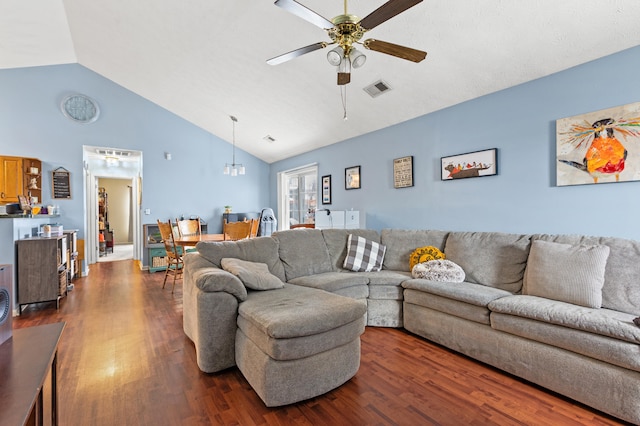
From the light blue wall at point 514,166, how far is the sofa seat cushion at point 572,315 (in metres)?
0.93

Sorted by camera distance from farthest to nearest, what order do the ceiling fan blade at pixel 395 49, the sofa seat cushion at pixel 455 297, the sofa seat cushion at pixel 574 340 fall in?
the sofa seat cushion at pixel 455 297
the ceiling fan blade at pixel 395 49
the sofa seat cushion at pixel 574 340

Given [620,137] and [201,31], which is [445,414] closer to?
[620,137]

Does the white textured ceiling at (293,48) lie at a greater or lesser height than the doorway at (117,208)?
greater

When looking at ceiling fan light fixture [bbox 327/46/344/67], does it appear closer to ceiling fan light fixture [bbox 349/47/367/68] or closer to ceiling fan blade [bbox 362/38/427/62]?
ceiling fan light fixture [bbox 349/47/367/68]

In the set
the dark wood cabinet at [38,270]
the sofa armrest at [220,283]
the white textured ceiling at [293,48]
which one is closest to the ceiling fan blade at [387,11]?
the white textured ceiling at [293,48]

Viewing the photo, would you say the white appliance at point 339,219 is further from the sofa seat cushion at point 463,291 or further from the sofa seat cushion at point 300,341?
the sofa seat cushion at point 300,341

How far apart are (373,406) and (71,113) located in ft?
22.2

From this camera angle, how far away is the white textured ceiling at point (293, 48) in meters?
2.39

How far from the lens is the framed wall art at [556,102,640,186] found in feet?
7.72

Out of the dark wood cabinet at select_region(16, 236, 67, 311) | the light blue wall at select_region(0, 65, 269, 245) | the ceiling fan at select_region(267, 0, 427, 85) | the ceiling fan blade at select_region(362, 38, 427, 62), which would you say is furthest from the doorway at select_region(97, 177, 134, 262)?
the ceiling fan blade at select_region(362, 38, 427, 62)

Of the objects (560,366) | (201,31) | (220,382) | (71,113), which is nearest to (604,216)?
(560,366)

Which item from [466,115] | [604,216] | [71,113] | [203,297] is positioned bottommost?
[203,297]

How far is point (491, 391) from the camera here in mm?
1966

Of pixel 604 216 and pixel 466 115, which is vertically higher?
pixel 466 115
